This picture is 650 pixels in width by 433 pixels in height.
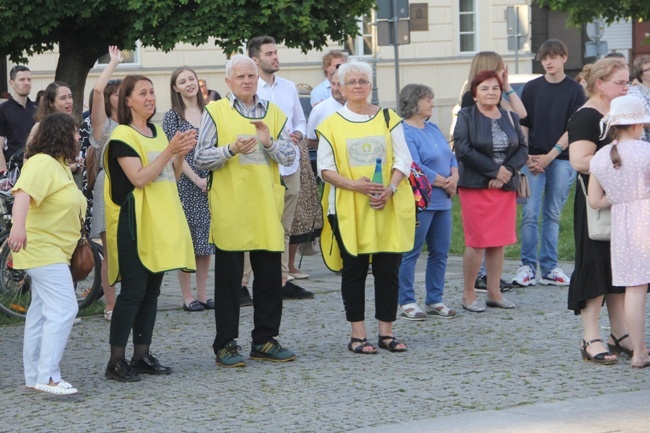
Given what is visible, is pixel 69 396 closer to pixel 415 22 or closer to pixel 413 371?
pixel 413 371

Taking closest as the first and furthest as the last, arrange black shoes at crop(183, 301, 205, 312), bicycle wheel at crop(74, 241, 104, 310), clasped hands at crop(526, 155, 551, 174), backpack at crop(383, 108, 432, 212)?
1. backpack at crop(383, 108, 432, 212)
2. bicycle wheel at crop(74, 241, 104, 310)
3. black shoes at crop(183, 301, 205, 312)
4. clasped hands at crop(526, 155, 551, 174)

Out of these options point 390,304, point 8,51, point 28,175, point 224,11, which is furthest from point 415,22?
point 28,175

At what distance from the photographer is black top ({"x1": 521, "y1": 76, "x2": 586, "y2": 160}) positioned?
1166cm

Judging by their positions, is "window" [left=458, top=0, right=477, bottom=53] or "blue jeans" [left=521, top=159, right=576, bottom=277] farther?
"window" [left=458, top=0, right=477, bottom=53]

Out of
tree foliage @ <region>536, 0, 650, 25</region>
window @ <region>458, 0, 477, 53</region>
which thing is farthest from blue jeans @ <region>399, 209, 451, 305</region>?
window @ <region>458, 0, 477, 53</region>

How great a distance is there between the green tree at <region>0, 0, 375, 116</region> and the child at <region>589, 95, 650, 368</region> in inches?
452

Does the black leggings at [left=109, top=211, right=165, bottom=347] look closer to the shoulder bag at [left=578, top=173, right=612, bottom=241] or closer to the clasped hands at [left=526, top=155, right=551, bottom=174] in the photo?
the shoulder bag at [left=578, top=173, right=612, bottom=241]

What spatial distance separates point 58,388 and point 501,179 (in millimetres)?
4189

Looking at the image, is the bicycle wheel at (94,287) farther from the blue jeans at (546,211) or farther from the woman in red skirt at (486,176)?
the blue jeans at (546,211)

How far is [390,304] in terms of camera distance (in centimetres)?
880

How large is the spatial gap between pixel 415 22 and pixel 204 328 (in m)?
12.1

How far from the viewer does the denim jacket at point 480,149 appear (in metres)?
10.3

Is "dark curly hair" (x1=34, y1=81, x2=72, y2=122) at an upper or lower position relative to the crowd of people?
upper

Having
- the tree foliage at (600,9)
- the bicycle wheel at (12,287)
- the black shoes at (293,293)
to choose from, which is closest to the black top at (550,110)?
the black shoes at (293,293)
